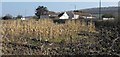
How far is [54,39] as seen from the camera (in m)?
11.4

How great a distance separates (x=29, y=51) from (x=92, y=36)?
3.87 meters

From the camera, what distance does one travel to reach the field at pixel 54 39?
9.44m

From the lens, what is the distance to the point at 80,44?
10.5 metres

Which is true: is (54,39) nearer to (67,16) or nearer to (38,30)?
(38,30)

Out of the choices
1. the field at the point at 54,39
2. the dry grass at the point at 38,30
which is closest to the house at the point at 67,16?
the field at the point at 54,39

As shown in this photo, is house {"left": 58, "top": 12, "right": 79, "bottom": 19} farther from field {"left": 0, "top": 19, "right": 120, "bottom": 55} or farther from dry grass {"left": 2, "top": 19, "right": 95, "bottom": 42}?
dry grass {"left": 2, "top": 19, "right": 95, "bottom": 42}

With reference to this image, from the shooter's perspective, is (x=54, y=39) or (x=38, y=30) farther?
(x=38, y=30)

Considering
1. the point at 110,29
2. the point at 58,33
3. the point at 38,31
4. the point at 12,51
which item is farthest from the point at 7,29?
the point at 110,29

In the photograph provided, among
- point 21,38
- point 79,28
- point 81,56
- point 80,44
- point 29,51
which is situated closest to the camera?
point 81,56

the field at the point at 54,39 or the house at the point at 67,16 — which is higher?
the field at the point at 54,39

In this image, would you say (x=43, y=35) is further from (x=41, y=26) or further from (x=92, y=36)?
(x=92, y=36)

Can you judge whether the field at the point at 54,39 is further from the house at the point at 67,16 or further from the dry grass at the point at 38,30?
the house at the point at 67,16

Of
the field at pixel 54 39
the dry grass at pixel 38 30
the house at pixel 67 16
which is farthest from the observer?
the house at pixel 67 16

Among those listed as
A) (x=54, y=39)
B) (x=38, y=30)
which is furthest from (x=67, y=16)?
(x=54, y=39)
